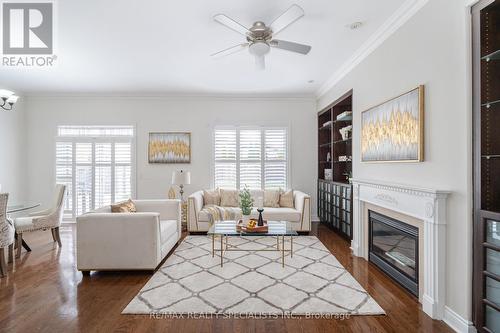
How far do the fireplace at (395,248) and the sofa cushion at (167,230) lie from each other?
2739mm

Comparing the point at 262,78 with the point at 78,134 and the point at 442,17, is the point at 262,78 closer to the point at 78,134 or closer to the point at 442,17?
the point at 442,17

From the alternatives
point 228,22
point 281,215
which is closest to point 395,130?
point 228,22

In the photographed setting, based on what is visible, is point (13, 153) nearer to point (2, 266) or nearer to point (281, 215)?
point (2, 266)

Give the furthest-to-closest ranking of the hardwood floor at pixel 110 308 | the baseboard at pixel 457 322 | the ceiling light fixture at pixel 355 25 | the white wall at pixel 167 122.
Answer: the white wall at pixel 167 122 < the ceiling light fixture at pixel 355 25 < the hardwood floor at pixel 110 308 < the baseboard at pixel 457 322

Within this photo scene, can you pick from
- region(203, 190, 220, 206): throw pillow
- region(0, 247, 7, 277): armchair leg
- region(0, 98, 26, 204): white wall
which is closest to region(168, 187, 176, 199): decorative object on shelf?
region(203, 190, 220, 206): throw pillow

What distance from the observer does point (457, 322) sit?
84.3 inches

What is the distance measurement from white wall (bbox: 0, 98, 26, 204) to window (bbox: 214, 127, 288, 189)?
414 centimetres

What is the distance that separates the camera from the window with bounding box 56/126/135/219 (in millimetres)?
6016

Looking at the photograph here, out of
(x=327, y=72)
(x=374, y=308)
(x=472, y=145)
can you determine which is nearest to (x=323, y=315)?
(x=374, y=308)

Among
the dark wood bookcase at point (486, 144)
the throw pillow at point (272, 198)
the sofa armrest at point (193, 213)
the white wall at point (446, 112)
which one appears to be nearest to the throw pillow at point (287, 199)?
the throw pillow at point (272, 198)

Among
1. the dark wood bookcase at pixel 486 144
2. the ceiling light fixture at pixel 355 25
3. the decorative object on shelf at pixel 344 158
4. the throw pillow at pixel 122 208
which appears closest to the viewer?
the dark wood bookcase at pixel 486 144

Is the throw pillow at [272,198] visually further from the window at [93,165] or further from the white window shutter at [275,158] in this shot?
the window at [93,165]

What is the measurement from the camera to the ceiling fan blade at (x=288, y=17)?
233 centimetres

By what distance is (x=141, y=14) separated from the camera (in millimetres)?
2844
